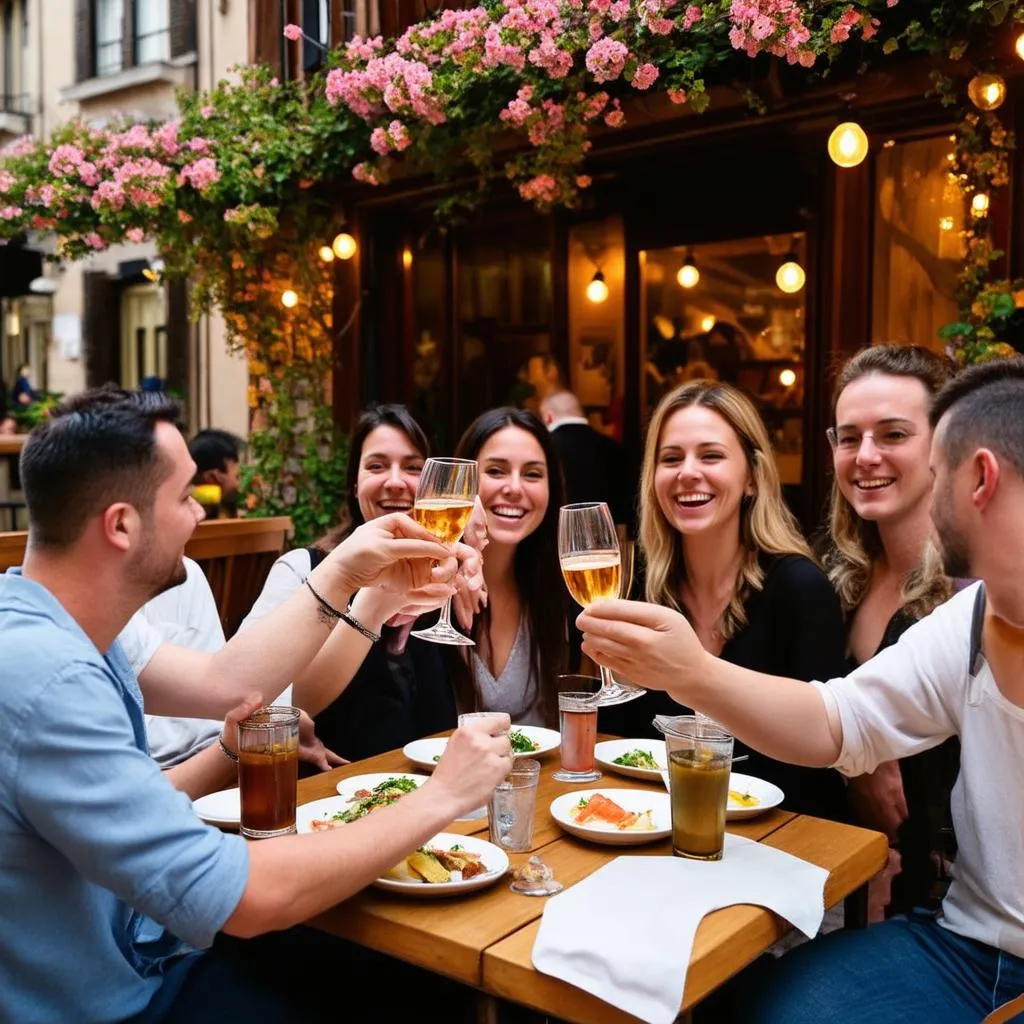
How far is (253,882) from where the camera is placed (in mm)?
1428

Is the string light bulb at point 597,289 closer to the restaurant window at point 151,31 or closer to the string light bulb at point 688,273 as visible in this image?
the string light bulb at point 688,273

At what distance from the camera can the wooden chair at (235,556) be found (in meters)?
4.54

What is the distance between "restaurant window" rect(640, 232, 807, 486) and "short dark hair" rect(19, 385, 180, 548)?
5372 millimetres

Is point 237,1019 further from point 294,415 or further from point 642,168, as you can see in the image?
point 294,415

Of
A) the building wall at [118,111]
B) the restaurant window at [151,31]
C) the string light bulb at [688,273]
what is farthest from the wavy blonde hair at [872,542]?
the restaurant window at [151,31]

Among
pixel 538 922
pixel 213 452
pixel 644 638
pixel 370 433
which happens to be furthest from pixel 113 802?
pixel 213 452

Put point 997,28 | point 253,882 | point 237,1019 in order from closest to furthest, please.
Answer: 1. point 253,882
2. point 237,1019
3. point 997,28

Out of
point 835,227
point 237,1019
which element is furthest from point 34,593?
point 835,227

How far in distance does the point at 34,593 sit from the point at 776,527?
204cm

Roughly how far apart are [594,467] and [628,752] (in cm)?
417

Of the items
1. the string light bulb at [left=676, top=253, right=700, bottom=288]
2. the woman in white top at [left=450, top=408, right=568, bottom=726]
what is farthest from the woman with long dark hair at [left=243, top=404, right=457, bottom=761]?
the string light bulb at [left=676, top=253, right=700, bottom=288]

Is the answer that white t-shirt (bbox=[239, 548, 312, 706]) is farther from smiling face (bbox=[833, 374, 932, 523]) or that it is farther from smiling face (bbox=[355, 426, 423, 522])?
smiling face (bbox=[833, 374, 932, 523])

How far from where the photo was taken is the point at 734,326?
6.97 metres

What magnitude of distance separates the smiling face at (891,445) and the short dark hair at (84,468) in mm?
1928
